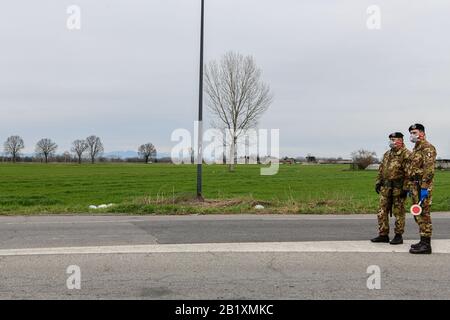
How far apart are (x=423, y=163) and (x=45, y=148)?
141 meters

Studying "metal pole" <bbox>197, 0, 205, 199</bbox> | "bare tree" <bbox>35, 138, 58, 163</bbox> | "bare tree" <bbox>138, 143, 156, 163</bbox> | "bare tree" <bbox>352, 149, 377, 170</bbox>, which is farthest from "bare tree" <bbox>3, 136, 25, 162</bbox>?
"metal pole" <bbox>197, 0, 205, 199</bbox>

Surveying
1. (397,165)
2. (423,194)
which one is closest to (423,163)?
(423,194)

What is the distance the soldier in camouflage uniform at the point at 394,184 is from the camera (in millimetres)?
7754

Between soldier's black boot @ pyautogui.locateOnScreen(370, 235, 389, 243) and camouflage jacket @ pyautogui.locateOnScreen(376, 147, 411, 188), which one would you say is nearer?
camouflage jacket @ pyautogui.locateOnScreen(376, 147, 411, 188)

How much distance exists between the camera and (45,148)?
5374 inches

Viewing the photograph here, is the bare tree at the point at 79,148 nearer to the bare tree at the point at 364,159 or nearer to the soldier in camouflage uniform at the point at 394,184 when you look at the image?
the bare tree at the point at 364,159

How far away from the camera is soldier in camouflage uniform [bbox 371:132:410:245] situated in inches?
305

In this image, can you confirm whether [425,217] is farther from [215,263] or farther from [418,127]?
[215,263]

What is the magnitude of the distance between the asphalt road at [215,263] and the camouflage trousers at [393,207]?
0.37 metres

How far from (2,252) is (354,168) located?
66646mm

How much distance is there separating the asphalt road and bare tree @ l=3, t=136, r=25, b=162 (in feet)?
465

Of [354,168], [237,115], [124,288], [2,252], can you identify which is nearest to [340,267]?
[124,288]

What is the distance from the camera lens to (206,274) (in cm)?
591

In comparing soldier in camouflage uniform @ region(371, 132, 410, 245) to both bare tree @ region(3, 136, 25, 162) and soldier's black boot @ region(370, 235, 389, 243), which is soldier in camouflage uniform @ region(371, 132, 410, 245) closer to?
soldier's black boot @ region(370, 235, 389, 243)
